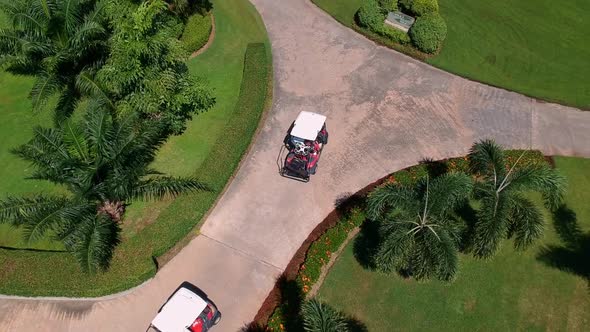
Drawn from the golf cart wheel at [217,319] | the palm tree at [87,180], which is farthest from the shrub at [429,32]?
the golf cart wheel at [217,319]

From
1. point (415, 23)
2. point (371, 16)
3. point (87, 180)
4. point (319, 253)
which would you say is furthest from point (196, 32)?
point (319, 253)

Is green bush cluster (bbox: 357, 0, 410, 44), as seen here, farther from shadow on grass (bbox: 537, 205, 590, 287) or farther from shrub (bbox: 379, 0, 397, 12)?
A: shadow on grass (bbox: 537, 205, 590, 287)

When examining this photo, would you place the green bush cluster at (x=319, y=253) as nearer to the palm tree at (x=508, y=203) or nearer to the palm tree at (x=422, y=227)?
the palm tree at (x=422, y=227)

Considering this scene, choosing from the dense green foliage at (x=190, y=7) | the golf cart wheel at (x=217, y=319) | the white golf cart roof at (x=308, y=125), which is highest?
the dense green foliage at (x=190, y=7)

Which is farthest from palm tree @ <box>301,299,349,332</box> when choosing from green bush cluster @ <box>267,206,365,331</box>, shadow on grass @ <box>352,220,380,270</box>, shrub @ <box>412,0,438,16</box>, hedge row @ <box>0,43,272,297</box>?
shrub @ <box>412,0,438,16</box>

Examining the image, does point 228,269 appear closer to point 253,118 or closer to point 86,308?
point 86,308
